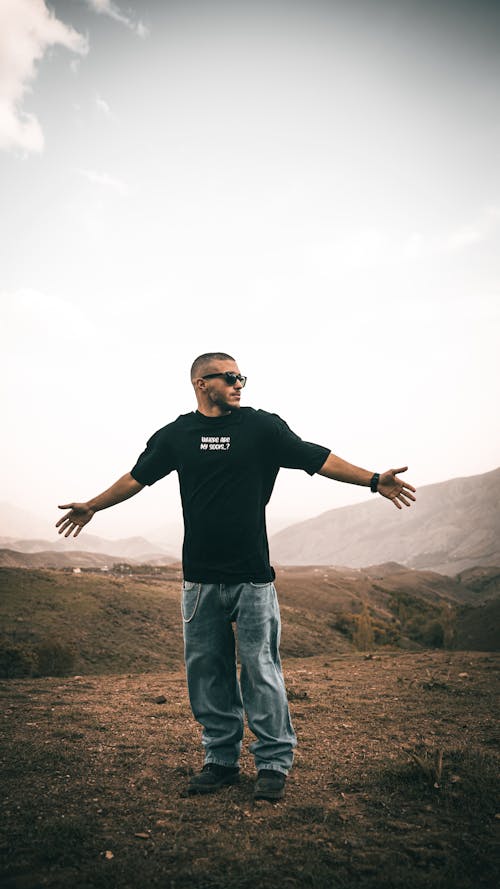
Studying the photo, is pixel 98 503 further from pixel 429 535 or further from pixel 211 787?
pixel 429 535

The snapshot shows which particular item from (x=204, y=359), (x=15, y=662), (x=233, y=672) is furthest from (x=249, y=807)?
(x=15, y=662)

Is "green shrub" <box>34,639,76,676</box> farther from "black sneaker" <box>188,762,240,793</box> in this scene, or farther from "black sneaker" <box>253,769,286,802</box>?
"black sneaker" <box>253,769,286,802</box>

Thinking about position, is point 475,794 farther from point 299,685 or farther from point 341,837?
point 299,685

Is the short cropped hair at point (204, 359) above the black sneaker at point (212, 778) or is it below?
above

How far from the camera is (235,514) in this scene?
3.72 meters

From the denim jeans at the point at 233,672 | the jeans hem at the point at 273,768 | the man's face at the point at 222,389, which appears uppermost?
the man's face at the point at 222,389

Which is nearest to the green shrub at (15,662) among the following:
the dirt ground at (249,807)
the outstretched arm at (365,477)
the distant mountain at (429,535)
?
the dirt ground at (249,807)

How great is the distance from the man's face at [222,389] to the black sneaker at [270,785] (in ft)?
8.44

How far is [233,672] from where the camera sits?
3.85m

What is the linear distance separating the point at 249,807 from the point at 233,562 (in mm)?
1505

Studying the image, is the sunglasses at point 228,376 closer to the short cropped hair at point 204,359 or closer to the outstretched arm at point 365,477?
the short cropped hair at point 204,359

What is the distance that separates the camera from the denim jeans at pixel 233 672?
353 cm

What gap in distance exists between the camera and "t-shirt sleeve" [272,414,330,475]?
387cm

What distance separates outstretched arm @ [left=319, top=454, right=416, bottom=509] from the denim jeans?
964 mm
